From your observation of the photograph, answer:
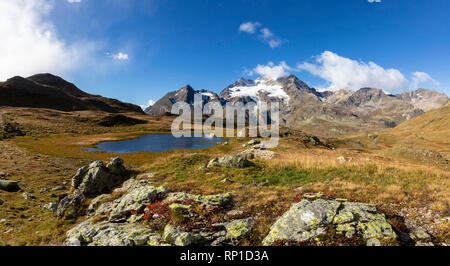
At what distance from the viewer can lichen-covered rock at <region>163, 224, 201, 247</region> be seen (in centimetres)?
938

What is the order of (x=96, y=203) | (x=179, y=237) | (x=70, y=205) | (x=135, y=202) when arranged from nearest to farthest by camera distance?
(x=179, y=237) → (x=135, y=202) → (x=96, y=203) → (x=70, y=205)

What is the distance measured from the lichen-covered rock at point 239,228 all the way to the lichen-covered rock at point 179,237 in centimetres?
172

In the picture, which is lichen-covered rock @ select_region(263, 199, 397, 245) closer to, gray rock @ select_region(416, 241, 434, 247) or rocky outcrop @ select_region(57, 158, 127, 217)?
gray rock @ select_region(416, 241, 434, 247)

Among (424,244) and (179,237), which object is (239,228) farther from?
(424,244)

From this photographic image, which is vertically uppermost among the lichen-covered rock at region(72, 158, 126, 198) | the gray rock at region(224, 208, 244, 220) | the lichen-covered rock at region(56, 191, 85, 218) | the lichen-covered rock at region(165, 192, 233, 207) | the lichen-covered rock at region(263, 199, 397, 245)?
the lichen-covered rock at region(263, 199, 397, 245)

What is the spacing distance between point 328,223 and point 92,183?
2531cm

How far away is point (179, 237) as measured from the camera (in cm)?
962

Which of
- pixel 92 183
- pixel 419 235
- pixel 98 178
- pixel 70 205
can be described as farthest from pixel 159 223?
pixel 98 178

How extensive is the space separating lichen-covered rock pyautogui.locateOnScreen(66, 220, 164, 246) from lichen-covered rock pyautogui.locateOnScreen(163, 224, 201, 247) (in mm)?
446

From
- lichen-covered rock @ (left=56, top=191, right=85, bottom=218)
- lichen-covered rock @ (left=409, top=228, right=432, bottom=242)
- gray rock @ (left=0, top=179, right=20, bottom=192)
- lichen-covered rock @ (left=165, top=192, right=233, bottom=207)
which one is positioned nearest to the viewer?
lichen-covered rock @ (left=409, top=228, right=432, bottom=242)

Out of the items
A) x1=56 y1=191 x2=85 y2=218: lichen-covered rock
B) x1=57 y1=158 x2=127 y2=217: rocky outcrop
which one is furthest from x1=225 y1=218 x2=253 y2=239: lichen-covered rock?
x1=57 y1=158 x2=127 y2=217: rocky outcrop

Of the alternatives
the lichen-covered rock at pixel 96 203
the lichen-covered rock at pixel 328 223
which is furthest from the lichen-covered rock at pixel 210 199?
the lichen-covered rock at pixel 96 203
